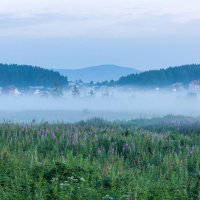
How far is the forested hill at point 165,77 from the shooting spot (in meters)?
110

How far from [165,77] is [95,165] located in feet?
324

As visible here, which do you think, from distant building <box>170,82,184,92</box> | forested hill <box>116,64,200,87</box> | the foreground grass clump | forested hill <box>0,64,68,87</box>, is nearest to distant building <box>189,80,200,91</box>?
forested hill <box>116,64,200,87</box>

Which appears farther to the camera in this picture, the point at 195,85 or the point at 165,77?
the point at 165,77

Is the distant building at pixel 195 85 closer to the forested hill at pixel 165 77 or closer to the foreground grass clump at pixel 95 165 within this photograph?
the forested hill at pixel 165 77

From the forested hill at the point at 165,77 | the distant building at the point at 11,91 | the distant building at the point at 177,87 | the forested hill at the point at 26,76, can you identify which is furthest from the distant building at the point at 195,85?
the distant building at the point at 11,91

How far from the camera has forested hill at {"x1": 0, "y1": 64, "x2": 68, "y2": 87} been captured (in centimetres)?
11300

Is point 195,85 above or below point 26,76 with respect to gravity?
below

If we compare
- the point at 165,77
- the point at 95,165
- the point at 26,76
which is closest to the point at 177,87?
the point at 165,77

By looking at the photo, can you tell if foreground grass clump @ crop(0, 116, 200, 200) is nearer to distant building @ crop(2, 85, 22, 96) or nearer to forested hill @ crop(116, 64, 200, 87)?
distant building @ crop(2, 85, 22, 96)

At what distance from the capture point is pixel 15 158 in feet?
49.5

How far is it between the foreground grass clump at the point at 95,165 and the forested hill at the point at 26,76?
90.6m

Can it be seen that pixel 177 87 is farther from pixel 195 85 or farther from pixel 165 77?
pixel 195 85

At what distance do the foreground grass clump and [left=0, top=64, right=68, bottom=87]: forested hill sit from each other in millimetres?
90586

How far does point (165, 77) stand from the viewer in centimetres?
11312
